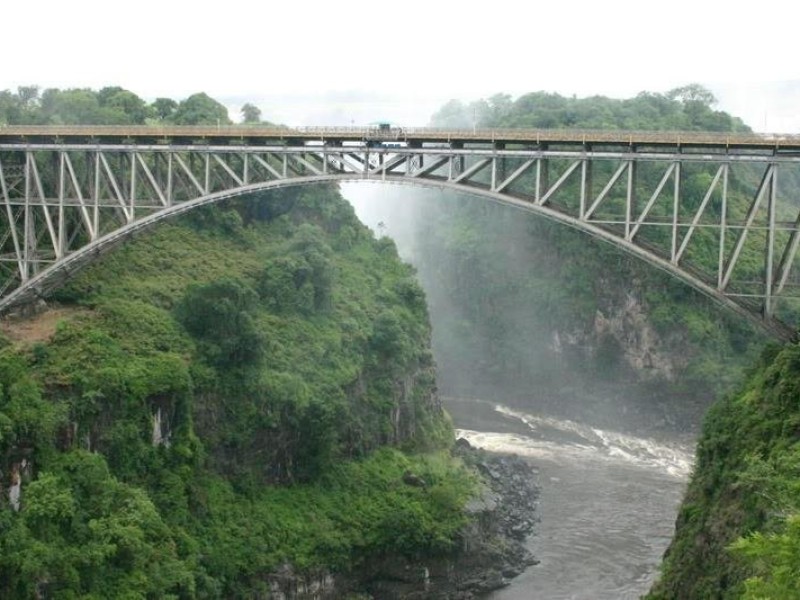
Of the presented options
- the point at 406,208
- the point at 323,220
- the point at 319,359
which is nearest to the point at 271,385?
the point at 319,359

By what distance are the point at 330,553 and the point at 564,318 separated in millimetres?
31942

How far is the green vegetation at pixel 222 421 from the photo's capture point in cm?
3062

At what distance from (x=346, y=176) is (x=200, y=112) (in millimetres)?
24842

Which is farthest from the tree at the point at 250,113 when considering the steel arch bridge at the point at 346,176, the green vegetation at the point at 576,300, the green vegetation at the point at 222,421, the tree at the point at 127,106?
the steel arch bridge at the point at 346,176

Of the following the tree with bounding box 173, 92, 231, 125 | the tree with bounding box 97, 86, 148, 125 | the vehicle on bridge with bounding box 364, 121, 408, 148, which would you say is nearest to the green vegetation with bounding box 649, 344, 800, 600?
the vehicle on bridge with bounding box 364, 121, 408, 148

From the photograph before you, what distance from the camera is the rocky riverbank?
37.2 m

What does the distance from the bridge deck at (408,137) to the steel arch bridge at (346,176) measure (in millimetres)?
47

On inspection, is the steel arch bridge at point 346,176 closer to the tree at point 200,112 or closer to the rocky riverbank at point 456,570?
the rocky riverbank at point 456,570

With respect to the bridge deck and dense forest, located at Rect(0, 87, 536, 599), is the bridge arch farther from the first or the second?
the bridge deck

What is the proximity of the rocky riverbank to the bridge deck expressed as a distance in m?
13.7

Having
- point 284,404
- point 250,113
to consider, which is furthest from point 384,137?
point 250,113

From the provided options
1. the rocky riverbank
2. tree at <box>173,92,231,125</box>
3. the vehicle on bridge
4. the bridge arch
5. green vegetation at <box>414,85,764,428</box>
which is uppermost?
tree at <box>173,92,231,125</box>

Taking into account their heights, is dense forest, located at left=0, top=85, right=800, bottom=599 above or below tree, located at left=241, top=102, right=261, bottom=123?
below

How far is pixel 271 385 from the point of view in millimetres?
39219
